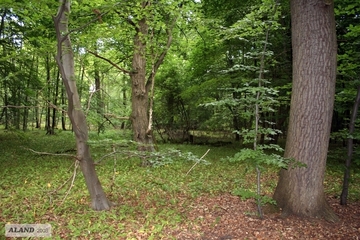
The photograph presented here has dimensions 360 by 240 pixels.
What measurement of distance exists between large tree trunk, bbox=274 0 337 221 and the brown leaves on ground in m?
0.24

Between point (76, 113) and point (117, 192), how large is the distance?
89.1 inches

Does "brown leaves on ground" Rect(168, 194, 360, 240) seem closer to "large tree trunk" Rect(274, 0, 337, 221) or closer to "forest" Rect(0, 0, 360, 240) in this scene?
"forest" Rect(0, 0, 360, 240)

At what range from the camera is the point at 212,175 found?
7.02 m

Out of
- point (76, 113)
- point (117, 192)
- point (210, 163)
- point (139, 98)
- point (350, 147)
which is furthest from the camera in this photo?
point (139, 98)

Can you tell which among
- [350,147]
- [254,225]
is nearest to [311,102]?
[350,147]

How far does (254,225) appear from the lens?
3865 mm

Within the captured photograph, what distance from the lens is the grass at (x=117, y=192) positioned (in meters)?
3.87

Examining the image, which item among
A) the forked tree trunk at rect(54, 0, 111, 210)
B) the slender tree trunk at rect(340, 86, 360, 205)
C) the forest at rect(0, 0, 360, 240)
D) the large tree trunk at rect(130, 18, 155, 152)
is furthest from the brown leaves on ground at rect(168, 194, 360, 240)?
the large tree trunk at rect(130, 18, 155, 152)

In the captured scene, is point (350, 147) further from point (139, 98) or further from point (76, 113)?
point (139, 98)

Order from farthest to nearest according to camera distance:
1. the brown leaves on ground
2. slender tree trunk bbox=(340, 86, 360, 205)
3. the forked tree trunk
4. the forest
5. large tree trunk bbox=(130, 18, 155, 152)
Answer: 1. large tree trunk bbox=(130, 18, 155, 152)
2. slender tree trunk bbox=(340, 86, 360, 205)
3. the forked tree trunk
4. the forest
5. the brown leaves on ground

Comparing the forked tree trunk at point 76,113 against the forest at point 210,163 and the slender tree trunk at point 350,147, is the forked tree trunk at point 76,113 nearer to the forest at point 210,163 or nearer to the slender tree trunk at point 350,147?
the forest at point 210,163

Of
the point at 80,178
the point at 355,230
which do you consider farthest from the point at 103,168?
the point at 355,230

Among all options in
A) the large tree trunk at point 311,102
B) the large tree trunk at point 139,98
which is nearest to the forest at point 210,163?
the large tree trunk at point 311,102

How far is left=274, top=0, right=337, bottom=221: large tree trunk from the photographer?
3.69m
